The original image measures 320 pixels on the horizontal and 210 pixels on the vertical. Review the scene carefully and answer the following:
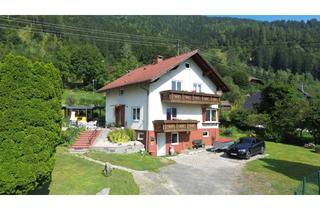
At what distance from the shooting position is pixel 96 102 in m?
59.8

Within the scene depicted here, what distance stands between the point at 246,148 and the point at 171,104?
8.37 meters

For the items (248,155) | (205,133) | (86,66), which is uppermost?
(86,66)

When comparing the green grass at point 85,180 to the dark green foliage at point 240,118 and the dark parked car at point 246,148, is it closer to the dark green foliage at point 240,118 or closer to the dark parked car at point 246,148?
the dark parked car at point 246,148

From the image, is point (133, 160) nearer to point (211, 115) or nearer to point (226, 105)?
point (211, 115)

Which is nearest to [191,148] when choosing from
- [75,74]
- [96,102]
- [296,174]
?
[296,174]

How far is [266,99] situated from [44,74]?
35.1 meters

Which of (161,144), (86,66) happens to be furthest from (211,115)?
(86,66)

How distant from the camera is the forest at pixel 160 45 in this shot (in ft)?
274

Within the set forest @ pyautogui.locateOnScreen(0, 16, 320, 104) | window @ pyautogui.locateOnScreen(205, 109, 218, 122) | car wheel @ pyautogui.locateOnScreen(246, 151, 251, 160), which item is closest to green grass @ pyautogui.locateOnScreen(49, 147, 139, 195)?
car wheel @ pyautogui.locateOnScreen(246, 151, 251, 160)

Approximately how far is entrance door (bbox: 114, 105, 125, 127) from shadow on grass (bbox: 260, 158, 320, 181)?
1460 centimetres

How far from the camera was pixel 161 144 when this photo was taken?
28.0 m

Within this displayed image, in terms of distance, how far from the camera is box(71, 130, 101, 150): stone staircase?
24839 mm

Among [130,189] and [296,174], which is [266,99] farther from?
[130,189]

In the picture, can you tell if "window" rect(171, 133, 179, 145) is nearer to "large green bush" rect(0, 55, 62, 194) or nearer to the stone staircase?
the stone staircase
